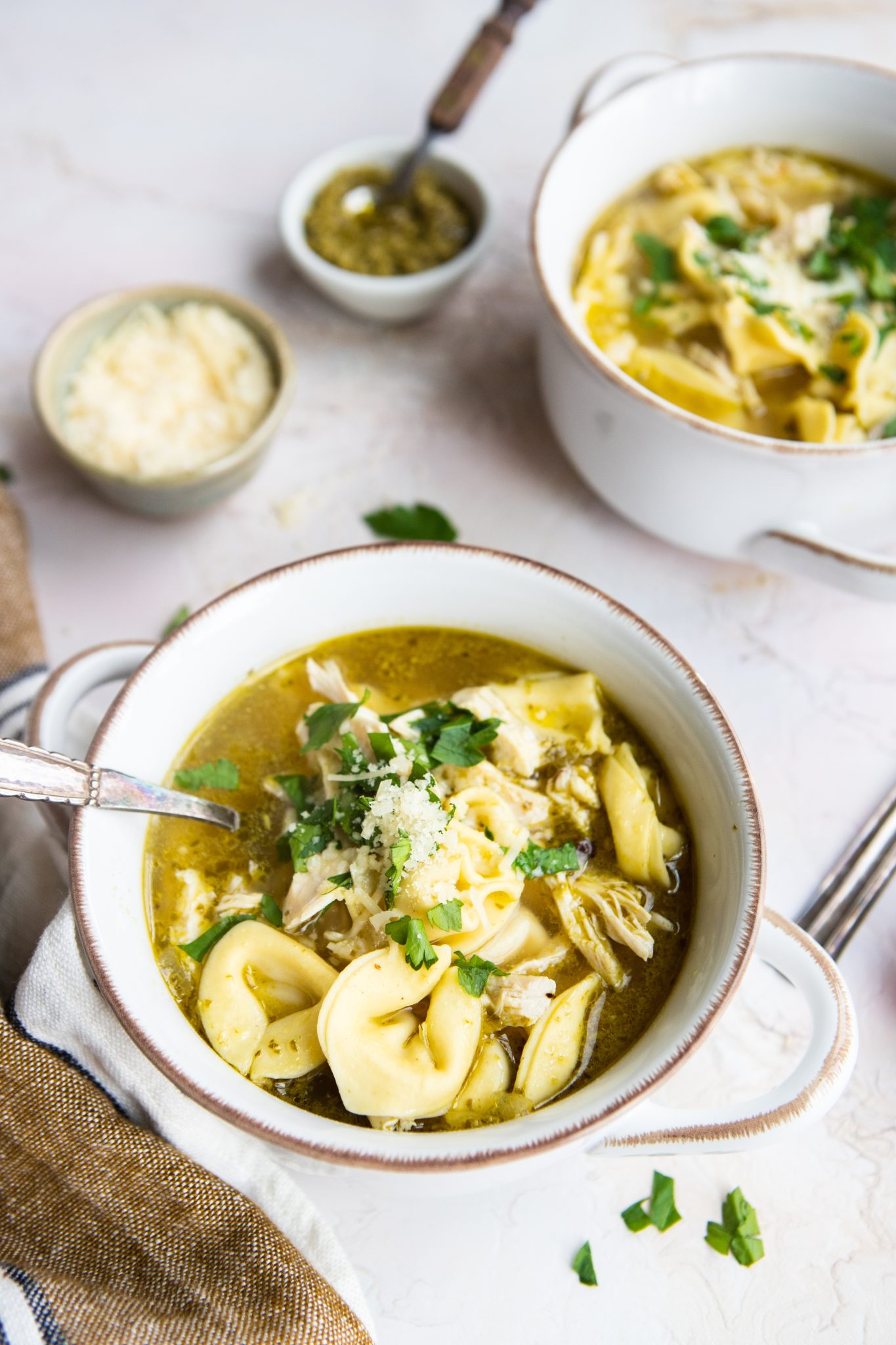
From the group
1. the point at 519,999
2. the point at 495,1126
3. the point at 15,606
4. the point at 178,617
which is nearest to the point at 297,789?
the point at 519,999

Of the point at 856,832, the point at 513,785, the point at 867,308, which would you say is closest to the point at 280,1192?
the point at 513,785

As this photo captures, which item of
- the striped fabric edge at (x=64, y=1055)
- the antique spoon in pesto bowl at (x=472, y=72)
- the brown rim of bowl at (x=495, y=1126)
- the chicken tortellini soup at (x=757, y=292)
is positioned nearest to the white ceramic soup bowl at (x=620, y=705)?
the brown rim of bowl at (x=495, y=1126)

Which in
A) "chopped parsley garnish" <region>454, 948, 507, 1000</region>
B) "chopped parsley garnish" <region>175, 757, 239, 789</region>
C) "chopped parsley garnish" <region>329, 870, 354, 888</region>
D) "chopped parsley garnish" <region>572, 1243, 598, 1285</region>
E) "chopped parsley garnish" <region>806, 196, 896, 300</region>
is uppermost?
"chopped parsley garnish" <region>806, 196, 896, 300</region>

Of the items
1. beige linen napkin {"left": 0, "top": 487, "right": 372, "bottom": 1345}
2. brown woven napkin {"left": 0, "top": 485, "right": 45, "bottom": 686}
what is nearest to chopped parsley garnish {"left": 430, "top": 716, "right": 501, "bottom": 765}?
beige linen napkin {"left": 0, "top": 487, "right": 372, "bottom": 1345}

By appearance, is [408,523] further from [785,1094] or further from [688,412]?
[785,1094]

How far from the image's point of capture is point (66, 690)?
2.23 m

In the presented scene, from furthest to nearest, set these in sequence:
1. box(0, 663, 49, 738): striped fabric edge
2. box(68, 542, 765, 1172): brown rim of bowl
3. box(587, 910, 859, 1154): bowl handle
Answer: box(0, 663, 49, 738): striped fabric edge
box(587, 910, 859, 1154): bowl handle
box(68, 542, 765, 1172): brown rim of bowl

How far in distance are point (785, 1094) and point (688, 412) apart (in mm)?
1527

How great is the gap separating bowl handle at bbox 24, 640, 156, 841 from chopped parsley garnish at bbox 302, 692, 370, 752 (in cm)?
36

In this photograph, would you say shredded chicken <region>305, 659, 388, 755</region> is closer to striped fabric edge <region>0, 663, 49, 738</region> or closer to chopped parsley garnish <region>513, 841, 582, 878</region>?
chopped parsley garnish <region>513, 841, 582, 878</region>

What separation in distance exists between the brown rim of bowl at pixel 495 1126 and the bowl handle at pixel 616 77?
1.58 meters

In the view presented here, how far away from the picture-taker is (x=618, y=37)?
4000 millimetres

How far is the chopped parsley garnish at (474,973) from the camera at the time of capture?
1.98 metres

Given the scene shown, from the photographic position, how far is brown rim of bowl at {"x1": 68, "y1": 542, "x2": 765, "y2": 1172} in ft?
5.31
